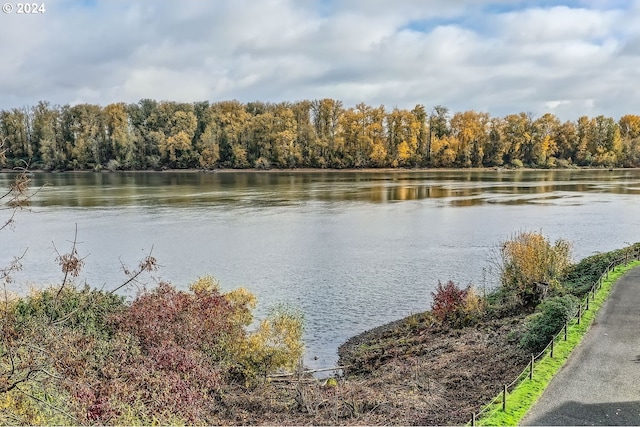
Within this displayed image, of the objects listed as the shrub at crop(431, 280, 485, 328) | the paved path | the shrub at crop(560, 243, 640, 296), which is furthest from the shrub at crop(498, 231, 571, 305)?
the paved path

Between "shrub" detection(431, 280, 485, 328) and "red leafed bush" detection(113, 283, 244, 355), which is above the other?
"red leafed bush" detection(113, 283, 244, 355)

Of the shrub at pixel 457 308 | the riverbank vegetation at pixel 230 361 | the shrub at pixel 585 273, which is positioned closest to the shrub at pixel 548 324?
the riverbank vegetation at pixel 230 361

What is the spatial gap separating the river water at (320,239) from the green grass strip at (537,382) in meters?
8.29

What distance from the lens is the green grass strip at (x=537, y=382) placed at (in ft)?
38.6

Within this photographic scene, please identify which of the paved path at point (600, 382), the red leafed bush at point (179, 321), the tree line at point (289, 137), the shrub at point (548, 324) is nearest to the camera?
the paved path at point (600, 382)

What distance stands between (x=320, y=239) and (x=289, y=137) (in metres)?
95.6

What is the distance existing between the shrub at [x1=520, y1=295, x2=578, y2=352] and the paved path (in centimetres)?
90

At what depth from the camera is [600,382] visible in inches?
527

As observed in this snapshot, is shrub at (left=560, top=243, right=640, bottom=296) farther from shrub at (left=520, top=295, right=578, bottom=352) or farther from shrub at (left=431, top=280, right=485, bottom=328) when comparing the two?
shrub at (left=520, top=295, right=578, bottom=352)

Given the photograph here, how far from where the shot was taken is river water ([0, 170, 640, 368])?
92.0ft

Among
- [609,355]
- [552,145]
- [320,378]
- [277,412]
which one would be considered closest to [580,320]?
[609,355]

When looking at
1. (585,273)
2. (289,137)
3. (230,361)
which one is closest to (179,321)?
(230,361)

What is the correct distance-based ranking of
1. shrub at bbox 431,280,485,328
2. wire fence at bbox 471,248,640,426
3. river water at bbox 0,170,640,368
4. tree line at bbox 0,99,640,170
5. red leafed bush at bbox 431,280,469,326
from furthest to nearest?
tree line at bbox 0,99,640,170
river water at bbox 0,170,640,368
red leafed bush at bbox 431,280,469,326
shrub at bbox 431,280,485,328
wire fence at bbox 471,248,640,426

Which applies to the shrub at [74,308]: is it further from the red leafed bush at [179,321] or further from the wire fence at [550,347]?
the wire fence at [550,347]
